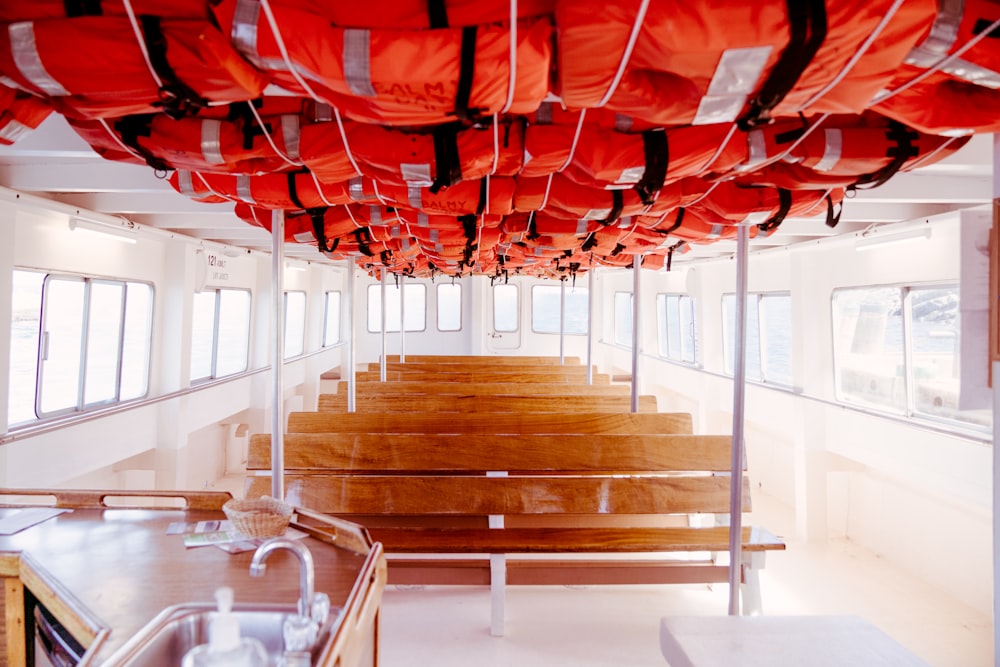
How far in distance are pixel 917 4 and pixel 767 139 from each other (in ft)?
2.72

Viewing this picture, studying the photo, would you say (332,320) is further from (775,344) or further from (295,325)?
(775,344)

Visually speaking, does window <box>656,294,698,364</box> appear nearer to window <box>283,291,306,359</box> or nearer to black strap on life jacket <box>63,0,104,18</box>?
window <box>283,291,306,359</box>

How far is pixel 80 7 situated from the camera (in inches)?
53.5

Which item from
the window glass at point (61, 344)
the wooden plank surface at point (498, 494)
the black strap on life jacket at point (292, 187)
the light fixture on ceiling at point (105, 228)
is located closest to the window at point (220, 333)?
the window glass at point (61, 344)

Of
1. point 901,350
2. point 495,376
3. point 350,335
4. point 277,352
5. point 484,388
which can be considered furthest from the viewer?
point 495,376

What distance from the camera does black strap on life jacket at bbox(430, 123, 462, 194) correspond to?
75.4 inches

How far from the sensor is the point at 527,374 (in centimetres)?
753

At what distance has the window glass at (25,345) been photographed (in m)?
4.76

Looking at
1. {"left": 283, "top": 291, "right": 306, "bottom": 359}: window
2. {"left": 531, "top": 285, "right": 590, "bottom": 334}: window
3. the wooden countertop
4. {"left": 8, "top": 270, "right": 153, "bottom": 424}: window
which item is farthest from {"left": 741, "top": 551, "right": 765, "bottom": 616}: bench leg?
{"left": 531, "top": 285, "right": 590, "bottom": 334}: window

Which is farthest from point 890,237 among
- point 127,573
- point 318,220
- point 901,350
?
point 127,573

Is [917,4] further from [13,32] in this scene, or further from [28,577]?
[28,577]

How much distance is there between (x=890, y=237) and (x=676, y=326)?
20.9 feet

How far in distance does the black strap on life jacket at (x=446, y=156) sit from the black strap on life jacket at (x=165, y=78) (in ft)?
2.30

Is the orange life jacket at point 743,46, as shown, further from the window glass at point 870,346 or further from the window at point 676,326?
the window at point 676,326
